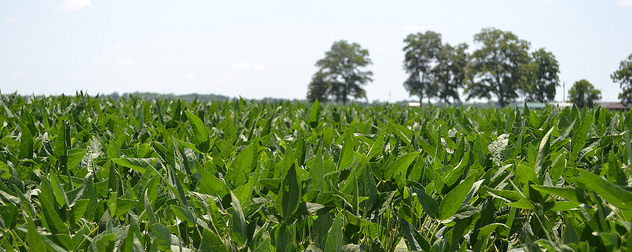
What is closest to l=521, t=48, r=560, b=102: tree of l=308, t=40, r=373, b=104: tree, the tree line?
the tree line

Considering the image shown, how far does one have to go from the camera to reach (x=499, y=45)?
71.7 metres

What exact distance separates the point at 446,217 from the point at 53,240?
30.2 inches

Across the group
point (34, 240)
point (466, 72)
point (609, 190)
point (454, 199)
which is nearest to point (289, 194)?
point (454, 199)

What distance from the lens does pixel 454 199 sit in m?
0.96

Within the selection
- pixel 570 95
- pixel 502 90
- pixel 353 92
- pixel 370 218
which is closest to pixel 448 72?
pixel 502 90

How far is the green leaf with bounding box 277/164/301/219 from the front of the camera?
0.93 meters

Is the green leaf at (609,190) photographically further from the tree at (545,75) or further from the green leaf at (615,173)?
the tree at (545,75)

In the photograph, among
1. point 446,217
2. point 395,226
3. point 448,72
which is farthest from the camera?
point 448,72

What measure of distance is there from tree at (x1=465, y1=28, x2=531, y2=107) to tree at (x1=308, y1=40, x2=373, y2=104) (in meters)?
20.5

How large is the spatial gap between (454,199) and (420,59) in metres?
85.7

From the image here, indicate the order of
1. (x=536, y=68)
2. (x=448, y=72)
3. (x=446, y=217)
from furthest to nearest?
1. (x=448, y=72)
2. (x=536, y=68)
3. (x=446, y=217)

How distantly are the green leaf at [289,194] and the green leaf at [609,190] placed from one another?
1.62ft

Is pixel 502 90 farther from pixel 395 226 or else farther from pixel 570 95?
pixel 395 226

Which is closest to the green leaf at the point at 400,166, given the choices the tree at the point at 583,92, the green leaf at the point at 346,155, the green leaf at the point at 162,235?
the green leaf at the point at 346,155
